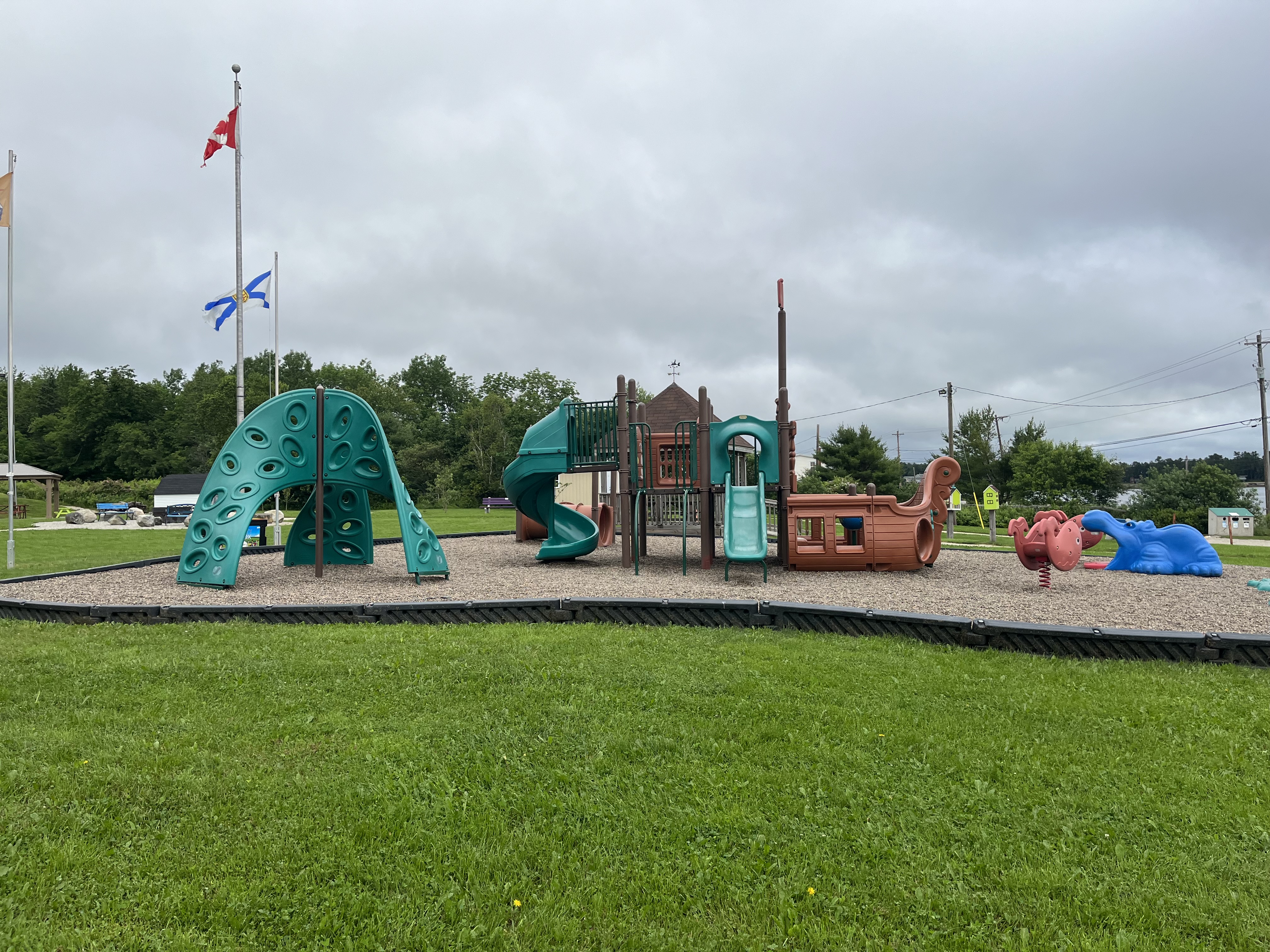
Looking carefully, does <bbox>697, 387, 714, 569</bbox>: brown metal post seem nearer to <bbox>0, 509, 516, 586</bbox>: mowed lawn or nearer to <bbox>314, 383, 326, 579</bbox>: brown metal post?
<bbox>0, 509, 516, 586</bbox>: mowed lawn

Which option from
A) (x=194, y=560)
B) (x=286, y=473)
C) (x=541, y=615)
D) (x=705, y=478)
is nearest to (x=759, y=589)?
(x=705, y=478)

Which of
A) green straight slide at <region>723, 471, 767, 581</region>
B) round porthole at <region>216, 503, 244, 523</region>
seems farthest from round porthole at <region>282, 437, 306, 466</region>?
green straight slide at <region>723, 471, 767, 581</region>

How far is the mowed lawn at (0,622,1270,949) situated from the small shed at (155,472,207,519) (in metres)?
38.9

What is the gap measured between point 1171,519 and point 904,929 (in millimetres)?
32900

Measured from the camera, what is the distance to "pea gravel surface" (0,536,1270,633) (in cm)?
805

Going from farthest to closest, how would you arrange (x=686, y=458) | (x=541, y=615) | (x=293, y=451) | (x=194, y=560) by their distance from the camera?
(x=686, y=458)
(x=293, y=451)
(x=194, y=560)
(x=541, y=615)

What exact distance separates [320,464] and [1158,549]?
13510 mm

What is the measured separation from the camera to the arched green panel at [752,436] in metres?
12.7

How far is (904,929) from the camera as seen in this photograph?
2.54 meters

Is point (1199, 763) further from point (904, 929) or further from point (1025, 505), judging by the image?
point (1025, 505)

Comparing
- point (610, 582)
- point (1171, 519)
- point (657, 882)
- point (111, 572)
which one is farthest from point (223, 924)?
point (1171, 519)

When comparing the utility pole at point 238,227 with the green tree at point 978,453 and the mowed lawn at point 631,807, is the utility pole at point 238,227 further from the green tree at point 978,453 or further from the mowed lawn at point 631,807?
the green tree at point 978,453

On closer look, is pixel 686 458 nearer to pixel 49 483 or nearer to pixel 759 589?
pixel 759 589

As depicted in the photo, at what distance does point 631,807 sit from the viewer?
3.37 m
